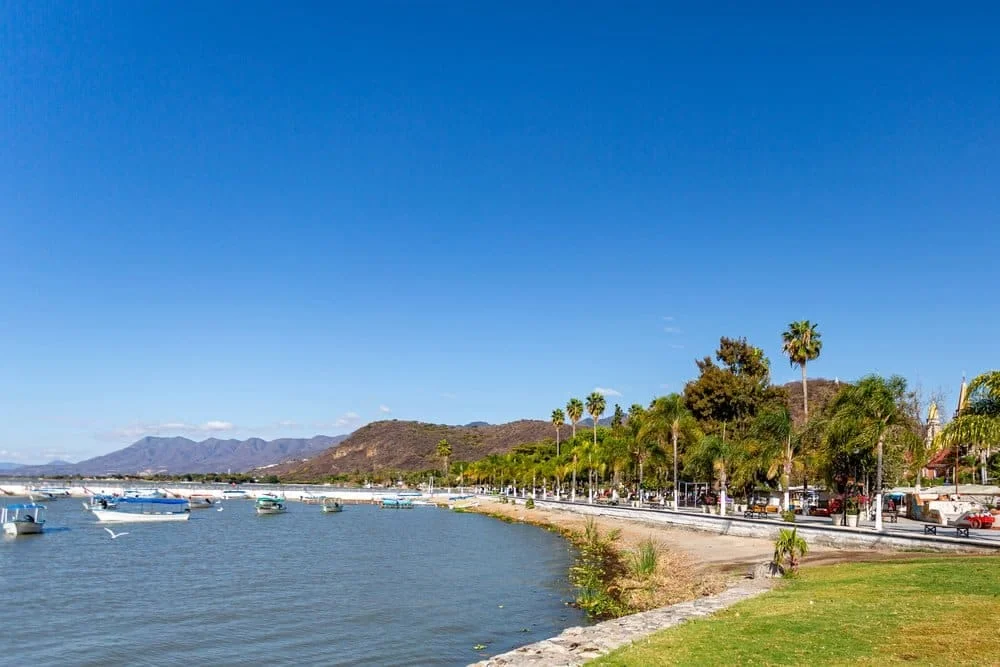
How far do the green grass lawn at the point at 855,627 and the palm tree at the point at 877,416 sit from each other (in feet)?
57.9

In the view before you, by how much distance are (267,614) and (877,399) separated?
33.1m

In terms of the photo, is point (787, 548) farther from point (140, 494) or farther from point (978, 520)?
point (140, 494)

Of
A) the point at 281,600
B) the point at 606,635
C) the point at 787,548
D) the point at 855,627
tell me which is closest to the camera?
the point at 855,627

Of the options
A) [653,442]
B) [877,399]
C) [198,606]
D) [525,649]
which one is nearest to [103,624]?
[198,606]

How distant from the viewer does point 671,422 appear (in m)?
77.9

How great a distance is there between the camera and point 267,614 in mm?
32312

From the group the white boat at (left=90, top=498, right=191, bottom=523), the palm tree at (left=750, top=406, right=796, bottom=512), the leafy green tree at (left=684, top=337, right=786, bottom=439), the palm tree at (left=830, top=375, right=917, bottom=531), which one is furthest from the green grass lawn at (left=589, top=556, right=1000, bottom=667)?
the white boat at (left=90, top=498, right=191, bottom=523)

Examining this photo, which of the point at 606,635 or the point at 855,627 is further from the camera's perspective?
the point at 606,635

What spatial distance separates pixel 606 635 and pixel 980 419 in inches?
587

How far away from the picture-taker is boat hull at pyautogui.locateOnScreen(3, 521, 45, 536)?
77188 millimetres

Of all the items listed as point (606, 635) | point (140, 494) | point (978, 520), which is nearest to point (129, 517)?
point (140, 494)

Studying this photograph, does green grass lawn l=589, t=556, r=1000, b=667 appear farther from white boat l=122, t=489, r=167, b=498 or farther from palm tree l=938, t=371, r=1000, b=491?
white boat l=122, t=489, r=167, b=498

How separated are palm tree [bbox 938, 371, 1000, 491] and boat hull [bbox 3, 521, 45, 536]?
84.7m

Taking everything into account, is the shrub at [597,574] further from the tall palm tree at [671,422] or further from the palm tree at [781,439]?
the tall palm tree at [671,422]
